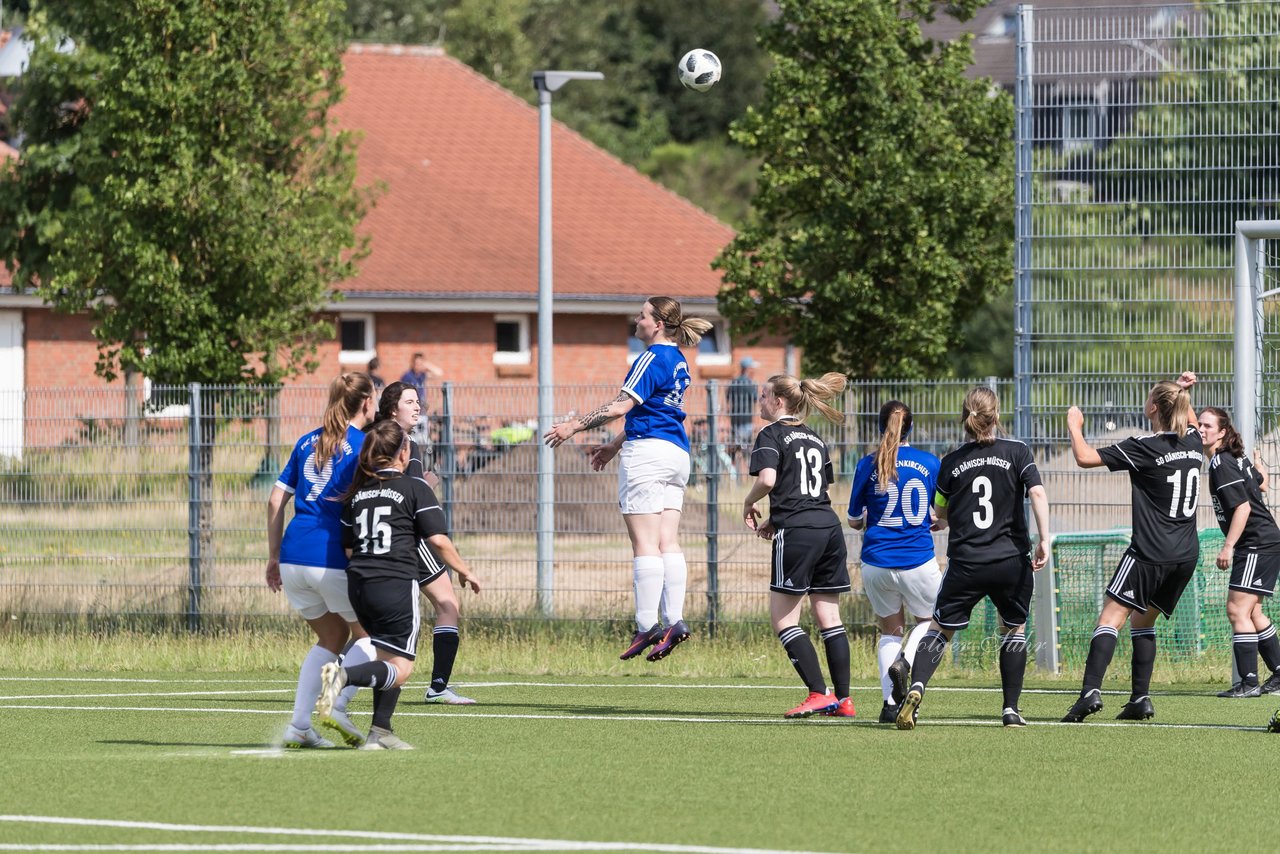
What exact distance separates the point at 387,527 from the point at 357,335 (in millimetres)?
28297

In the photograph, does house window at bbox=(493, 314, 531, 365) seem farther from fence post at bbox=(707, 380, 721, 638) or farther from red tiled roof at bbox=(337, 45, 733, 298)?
fence post at bbox=(707, 380, 721, 638)

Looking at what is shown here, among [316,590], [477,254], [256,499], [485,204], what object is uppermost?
[485,204]

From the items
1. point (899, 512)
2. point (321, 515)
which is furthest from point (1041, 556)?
point (321, 515)

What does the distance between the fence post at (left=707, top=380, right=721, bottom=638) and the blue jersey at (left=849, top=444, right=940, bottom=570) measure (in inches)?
188

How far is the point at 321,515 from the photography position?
948 centimetres

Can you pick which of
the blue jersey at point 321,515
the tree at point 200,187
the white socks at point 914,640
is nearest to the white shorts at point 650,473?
the white socks at point 914,640

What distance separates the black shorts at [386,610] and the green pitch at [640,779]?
555 millimetres

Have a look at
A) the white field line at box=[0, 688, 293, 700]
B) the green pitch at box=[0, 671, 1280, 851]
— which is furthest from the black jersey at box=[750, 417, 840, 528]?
the white field line at box=[0, 688, 293, 700]

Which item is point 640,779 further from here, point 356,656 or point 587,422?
point 587,422

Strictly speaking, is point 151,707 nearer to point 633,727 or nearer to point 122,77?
point 633,727

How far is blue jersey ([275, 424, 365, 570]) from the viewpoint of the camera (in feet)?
30.9

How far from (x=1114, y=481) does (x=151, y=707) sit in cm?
707

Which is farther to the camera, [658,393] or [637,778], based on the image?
[658,393]

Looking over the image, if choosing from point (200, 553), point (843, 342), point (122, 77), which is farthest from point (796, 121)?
point (200, 553)
